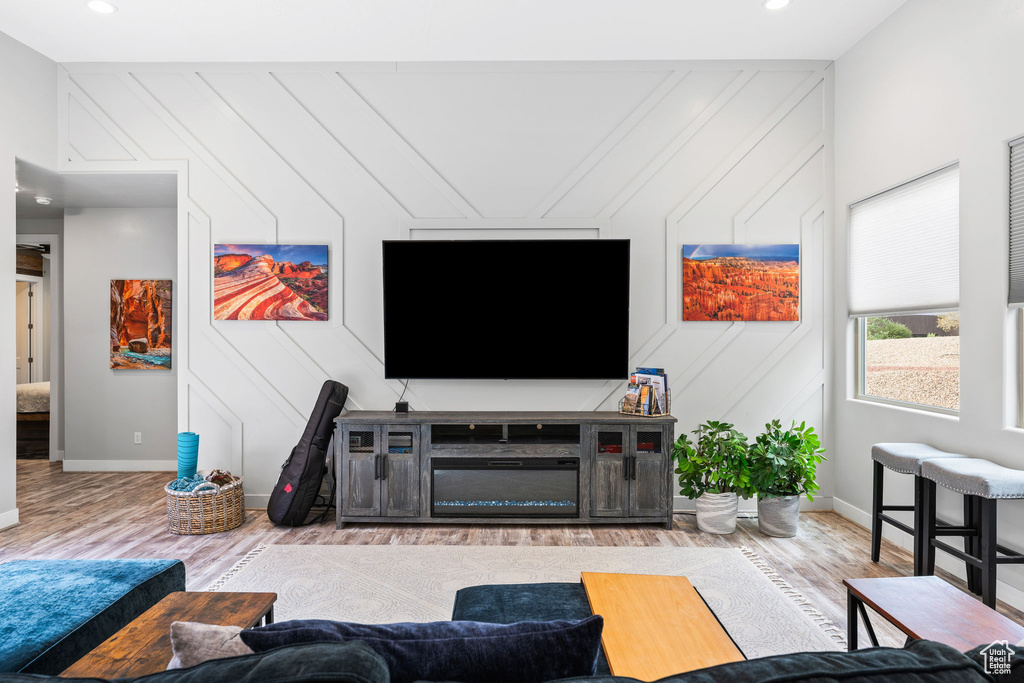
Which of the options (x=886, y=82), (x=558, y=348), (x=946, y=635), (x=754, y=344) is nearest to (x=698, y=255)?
(x=754, y=344)

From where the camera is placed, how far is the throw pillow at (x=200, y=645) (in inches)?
36.6

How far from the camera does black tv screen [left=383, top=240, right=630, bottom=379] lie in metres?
4.13

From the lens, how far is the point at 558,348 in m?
4.18

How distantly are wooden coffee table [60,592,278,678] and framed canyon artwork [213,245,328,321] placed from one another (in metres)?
2.68

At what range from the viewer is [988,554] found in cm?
253

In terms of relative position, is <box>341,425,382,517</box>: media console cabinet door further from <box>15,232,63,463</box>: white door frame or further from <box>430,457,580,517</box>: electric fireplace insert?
<box>15,232,63,463</box>: white door frame

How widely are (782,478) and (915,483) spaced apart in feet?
2.67

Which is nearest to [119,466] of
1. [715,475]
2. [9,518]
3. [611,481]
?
[9,518]

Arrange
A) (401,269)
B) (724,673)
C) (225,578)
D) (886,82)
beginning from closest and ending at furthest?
(724,673) → (225,578) → (886,82) → (401,269)

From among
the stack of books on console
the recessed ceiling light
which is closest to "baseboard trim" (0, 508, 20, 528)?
the recessed ceiling light

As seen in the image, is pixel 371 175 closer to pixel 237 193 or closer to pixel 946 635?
pixel 237 193

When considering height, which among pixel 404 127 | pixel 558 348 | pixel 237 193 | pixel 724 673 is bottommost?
pixel 724 673

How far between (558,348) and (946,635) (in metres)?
2.83

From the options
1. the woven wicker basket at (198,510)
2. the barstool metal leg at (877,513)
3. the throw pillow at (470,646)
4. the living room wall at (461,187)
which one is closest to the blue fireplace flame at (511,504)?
the living room wall at (461,187)
